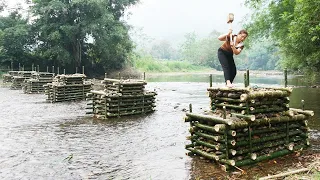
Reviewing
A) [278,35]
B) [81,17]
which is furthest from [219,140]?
[81,17]

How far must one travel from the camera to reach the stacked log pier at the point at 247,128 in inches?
362

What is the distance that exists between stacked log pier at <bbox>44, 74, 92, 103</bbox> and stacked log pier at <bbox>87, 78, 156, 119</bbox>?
7.61m

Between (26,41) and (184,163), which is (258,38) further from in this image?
(26,41)

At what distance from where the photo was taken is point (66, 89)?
26.8 meters

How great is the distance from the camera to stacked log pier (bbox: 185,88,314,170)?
9.19 m

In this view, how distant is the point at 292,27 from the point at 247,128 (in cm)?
1137

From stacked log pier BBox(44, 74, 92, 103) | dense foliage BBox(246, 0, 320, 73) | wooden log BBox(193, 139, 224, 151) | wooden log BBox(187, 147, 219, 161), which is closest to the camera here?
wooden log BBox(193, 139, 224, 151)

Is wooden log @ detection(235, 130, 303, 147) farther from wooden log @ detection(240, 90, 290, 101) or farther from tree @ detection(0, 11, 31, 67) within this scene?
tree @ detection(0, 11, 31, 67)

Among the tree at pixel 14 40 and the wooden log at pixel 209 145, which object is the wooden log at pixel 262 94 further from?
the tree at pixel 14 40

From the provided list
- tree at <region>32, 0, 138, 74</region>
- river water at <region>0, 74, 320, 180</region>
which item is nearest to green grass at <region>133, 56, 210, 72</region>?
tree at <region>32, 0, 138, 74</region>

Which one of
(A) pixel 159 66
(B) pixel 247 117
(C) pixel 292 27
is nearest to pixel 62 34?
(C) pixel 292 27

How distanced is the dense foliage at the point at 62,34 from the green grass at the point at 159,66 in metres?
23.8

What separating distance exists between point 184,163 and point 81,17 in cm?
4193

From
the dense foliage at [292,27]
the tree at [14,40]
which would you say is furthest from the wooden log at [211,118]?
the tree at [14,40]
